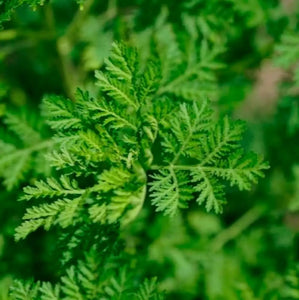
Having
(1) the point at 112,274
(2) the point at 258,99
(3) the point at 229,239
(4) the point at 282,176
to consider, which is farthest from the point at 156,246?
(2) the point at 258,99

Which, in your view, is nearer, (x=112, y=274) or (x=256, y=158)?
(x=256, y=158)

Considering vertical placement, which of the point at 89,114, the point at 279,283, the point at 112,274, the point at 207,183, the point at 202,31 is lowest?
the point at 279,283

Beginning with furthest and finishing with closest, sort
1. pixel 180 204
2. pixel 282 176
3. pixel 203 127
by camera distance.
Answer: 1. pixel 282 176
2. pixel 203 127
3. pixel 180 204

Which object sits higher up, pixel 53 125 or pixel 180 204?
pixel 53 125

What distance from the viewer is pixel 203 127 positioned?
148 cm

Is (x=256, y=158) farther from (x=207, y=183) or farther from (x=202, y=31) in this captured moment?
(x=202, y=31)

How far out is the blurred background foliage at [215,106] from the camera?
213cm

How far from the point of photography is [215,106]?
2.33m

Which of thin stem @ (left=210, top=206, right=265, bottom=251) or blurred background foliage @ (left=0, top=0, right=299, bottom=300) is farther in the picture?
thin stem @ (left=210, top=206, right=265, bottom=251)

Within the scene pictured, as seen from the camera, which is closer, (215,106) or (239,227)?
(215,106)

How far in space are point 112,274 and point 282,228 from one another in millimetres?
1194

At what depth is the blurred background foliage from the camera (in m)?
2.13

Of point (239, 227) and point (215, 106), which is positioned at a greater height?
point (215, 106)

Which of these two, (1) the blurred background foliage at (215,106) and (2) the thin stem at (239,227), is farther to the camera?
(2) the thin stem at (239,227)
